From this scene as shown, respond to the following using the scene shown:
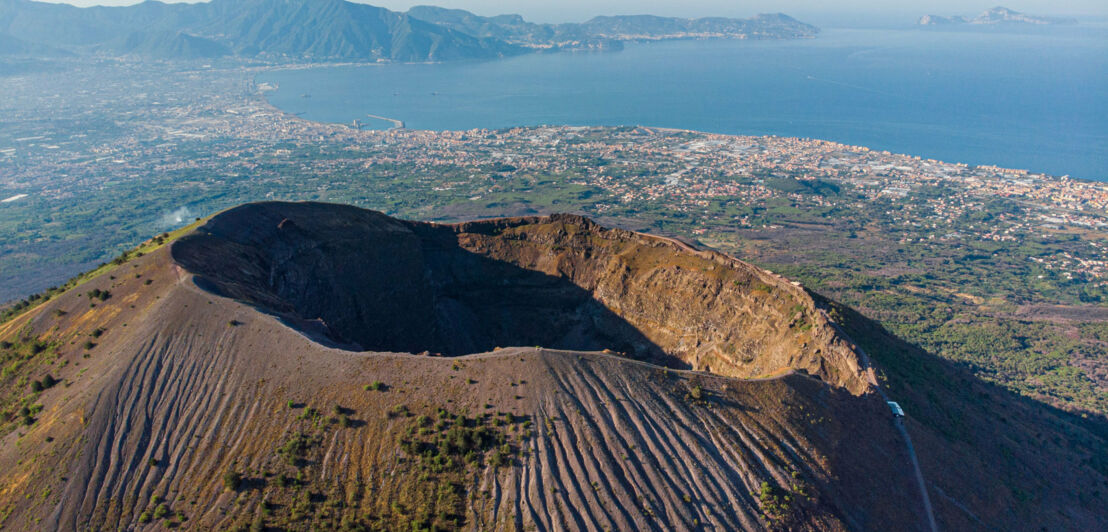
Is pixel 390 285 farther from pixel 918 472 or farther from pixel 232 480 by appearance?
pixel 918 472

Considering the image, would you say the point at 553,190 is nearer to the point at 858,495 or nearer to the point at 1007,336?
the point at 1007,336

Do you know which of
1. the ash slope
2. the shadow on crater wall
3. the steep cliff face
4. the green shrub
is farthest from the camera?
the shadow on crater wall

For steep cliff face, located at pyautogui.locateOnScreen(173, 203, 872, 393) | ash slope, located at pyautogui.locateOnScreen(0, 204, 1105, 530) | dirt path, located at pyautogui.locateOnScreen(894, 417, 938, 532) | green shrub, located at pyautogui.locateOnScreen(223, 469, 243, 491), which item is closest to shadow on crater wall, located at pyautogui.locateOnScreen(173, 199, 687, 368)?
steep cliff face, located at pyautogui.locateOnScreen(173, 203, 872, 393)

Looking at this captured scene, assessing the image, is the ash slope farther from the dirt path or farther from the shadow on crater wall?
the shadow on crater wall

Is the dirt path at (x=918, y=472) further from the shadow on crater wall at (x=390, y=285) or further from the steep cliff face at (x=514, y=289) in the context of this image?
the shadow on crater wall at (x=390, y=285)

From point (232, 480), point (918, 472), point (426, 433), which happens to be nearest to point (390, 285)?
point (426, 433)

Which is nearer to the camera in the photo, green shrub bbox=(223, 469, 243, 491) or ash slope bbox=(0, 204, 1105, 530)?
green shrub bbox=(223, 469, 243, 491)
